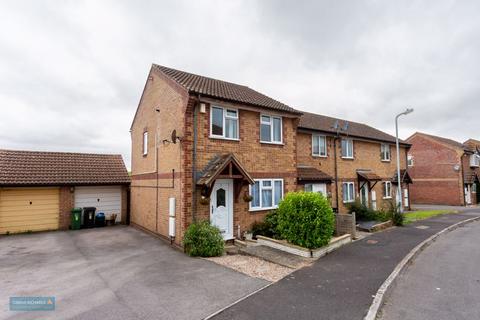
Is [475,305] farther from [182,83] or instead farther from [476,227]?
[476,227]

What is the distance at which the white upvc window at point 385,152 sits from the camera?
20.8 m

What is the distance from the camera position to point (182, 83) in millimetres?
10188

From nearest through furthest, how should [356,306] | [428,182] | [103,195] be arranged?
[356,306] < [103,195] < [428,182]

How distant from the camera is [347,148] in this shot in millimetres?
17734

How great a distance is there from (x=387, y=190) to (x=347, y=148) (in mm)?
6046

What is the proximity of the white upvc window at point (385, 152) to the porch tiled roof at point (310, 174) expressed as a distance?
28.7 feet

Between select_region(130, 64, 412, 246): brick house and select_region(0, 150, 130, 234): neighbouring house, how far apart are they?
→ 10.9ft

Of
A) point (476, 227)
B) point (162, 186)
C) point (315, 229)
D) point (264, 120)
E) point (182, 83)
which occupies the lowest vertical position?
point (476, 227)

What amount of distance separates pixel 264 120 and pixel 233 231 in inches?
196

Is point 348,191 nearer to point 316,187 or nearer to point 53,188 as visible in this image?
point 316,187

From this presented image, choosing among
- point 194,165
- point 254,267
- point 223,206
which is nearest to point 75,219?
point 194,165

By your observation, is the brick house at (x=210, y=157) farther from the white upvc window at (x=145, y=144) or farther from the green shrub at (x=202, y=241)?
the green shrub at (x=202, y=241)

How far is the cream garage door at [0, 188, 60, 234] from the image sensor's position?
12812 mm

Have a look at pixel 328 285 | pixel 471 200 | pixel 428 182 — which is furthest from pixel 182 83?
pixel 471 200
